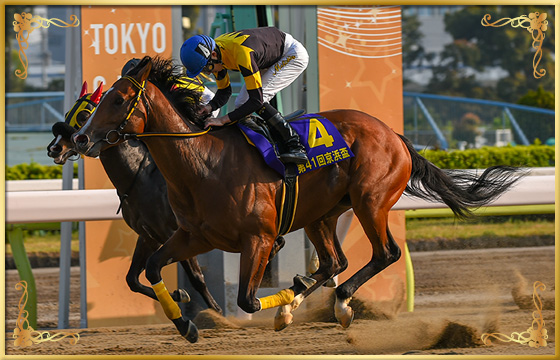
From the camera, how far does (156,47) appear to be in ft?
17.8

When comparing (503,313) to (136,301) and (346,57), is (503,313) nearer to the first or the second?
(346,57)

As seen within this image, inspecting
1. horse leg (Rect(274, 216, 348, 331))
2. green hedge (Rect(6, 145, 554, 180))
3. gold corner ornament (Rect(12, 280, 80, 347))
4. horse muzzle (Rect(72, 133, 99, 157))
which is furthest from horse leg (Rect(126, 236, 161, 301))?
green hedge (Rect(6, 145, 554, 180))

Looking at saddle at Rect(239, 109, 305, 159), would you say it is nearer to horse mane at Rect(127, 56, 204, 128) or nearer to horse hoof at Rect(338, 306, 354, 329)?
horse mane at Rect(127, 56, 204, 128)

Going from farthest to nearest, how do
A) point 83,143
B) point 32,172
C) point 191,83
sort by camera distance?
point 32,172 → point 191,83 → point 83,143

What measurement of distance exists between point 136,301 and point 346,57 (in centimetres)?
225

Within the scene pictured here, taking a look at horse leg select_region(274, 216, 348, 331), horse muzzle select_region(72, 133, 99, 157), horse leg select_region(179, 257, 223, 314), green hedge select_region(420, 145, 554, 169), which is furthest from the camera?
green hedge select_region(420, 145, 554, 169)

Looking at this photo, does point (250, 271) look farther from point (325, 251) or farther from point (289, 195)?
point (325, 251)

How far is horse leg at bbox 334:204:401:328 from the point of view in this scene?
14.0ft

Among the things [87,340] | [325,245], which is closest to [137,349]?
[87,340]

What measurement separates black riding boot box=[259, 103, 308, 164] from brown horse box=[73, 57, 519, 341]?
0.43 feet

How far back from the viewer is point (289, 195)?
4.13 meters

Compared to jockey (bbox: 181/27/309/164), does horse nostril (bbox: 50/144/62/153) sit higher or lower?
lower

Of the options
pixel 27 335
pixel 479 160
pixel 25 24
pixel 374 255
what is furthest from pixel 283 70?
pixel 479 160

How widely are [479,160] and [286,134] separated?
649 centimetres
